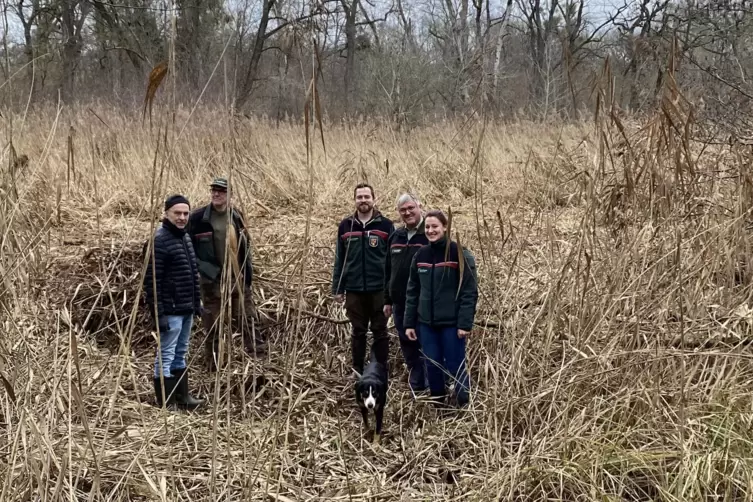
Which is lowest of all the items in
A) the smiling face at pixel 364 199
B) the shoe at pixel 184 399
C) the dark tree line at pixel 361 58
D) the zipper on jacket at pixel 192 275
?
the shoe at pixel 184 399

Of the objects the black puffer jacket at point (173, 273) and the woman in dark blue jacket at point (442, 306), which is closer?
the woman in dark blue jacket at point (442, 306)

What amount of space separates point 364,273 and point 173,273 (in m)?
1.21

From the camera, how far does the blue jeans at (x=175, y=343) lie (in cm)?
346

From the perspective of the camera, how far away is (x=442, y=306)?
332 centimetres

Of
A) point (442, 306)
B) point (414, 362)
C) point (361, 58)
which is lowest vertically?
point (414, 362)

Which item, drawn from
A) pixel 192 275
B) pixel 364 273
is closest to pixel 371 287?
pixel 364 273

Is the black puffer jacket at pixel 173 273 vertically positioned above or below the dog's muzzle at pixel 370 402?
above

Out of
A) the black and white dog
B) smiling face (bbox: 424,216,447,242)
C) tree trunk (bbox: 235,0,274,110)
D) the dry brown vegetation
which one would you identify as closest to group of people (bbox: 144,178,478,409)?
smiling face (bbox: 424,216,447,242)

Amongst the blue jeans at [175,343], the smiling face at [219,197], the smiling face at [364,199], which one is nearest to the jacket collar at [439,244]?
the smiling face at [364,199]

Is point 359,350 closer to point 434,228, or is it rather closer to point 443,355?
point 443,355

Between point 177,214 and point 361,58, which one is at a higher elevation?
point 361,58

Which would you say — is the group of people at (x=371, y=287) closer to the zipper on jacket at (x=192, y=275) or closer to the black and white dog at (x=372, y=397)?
the zipper on jacket at (x=192, y=275)

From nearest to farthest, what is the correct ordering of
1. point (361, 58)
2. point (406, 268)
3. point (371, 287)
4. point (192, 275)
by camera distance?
1. point (192, 275)
2. point (406, 268)
3. point (371, 287)
4. point (361, 58)

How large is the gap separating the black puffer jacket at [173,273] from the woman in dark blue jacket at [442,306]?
138cm
